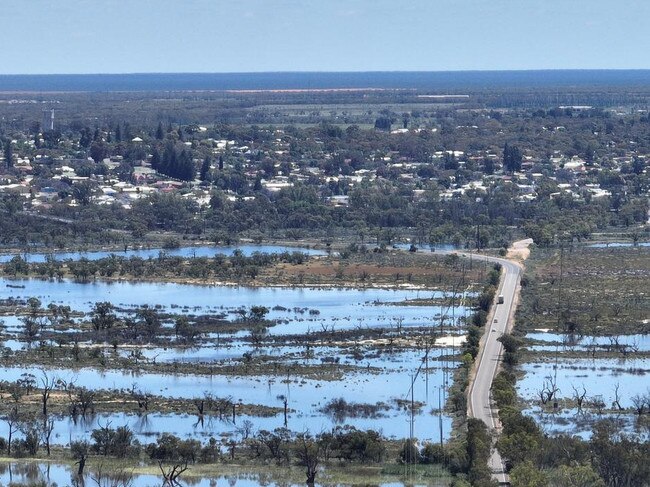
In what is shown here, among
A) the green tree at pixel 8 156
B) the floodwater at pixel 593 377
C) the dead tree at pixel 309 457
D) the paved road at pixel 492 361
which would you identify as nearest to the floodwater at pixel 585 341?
the paved road at pixel 492 361

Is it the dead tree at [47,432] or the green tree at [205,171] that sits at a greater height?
the dead tree at [47,432]

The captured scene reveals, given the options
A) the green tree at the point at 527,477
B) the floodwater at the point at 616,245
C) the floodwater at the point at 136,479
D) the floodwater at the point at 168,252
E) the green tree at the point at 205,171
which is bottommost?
the floodwater at the point at 168,252

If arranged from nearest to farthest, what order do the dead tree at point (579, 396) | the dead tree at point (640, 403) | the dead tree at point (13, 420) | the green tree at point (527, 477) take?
the green tree at point (527, 477)
the dead tree at point (13, 420)
the dead tree at point (640, 403)
the dead tree at point (579, 396)

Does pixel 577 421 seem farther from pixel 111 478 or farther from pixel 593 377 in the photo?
pixel 111 478

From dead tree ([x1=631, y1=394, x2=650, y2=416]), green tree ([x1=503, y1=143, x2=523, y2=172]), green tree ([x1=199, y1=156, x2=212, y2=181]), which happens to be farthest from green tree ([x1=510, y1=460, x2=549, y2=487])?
green tree ([x1=503, y1=143, x2=523, y2=172])

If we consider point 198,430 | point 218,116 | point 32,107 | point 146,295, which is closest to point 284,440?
point 198,430

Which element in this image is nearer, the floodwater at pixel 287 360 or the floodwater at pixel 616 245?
the floodwater at pixel 287 360

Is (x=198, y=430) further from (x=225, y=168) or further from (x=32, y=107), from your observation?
(x=32, y=107)

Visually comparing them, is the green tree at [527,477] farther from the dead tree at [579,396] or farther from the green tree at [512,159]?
the green tree at [512,159]

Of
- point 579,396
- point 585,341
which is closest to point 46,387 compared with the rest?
point 579,396

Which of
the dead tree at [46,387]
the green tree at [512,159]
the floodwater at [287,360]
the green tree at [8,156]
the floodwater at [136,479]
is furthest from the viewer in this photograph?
the green tree at [512,159]
